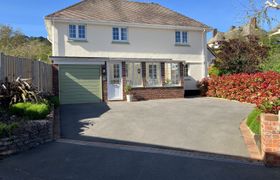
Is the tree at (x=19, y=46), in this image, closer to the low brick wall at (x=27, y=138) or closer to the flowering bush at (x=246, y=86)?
the flowering bush at (x=246, y=86)

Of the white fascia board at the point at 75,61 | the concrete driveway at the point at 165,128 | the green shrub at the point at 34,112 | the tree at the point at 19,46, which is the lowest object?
the concrete driveway at the point at 165,128

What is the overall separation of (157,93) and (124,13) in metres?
7.22

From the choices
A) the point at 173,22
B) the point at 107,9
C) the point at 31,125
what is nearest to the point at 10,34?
the point at 107,9

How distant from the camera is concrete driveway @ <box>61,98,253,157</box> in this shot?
322 inches

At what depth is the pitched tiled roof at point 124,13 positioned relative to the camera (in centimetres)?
2042

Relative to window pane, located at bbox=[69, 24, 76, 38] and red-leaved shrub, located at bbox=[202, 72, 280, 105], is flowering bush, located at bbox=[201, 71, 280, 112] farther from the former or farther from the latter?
window pane, located at bbox=[69, 24, 76, 38]

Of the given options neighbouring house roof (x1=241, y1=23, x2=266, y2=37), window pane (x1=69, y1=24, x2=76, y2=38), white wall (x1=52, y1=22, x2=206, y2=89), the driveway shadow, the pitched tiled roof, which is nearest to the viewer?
the driveway shadow

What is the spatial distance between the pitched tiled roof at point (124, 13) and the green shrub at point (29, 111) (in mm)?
11712

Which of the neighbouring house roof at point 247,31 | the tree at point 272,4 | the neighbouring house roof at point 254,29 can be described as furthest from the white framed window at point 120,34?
the tree at point 272,4

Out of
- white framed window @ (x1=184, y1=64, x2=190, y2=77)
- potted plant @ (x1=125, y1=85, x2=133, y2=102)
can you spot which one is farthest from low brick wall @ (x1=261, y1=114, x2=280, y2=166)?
white framed window @ (x1=184, y1=64, x2=190, y2=77)

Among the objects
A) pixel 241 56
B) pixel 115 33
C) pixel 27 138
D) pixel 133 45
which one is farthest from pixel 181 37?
pixel 27 138

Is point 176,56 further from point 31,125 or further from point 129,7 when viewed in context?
point 31,125

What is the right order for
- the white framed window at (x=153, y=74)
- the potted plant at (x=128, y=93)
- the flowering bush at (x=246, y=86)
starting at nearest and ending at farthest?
the flowering bush at (x=246, y=86) → the potted plant at (x=128, y=93) → the white framed window at (x=153, y=74)

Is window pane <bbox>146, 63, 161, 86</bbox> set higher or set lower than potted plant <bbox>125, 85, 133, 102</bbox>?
higher
